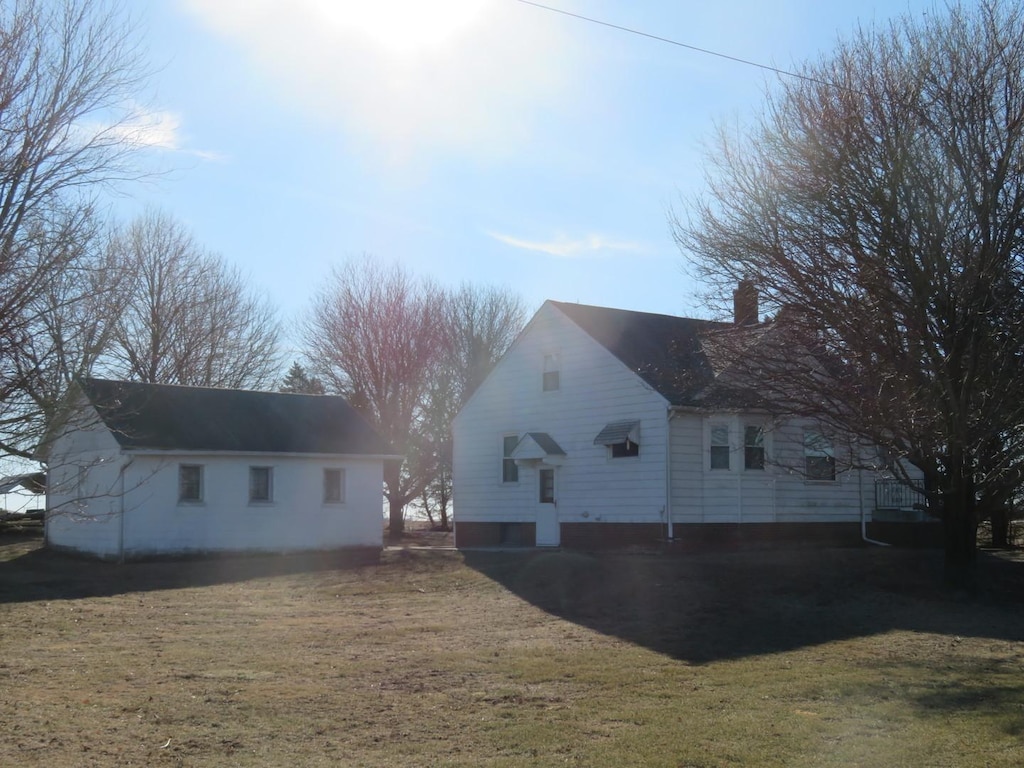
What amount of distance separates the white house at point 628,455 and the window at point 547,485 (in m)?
0.04

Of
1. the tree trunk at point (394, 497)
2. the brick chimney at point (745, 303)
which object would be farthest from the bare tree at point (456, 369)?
the brick chimney at point (745, 303)

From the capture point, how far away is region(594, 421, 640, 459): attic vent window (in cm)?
2362

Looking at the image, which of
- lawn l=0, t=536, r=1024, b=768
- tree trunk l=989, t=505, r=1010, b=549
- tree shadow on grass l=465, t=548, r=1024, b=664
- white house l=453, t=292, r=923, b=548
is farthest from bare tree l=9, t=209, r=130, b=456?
tree trunk l=989, t=505, r=1010, b=549

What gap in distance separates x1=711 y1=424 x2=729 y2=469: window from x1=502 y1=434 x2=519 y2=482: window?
226 inches

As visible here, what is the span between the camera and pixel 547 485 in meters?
26.4

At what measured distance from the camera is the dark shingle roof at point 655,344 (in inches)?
913

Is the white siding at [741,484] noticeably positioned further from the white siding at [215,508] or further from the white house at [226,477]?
the white siding at [215,508]

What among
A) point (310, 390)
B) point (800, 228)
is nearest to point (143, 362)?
point (310, 390)

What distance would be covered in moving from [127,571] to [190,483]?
3.92m

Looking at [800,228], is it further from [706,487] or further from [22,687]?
[22,687]

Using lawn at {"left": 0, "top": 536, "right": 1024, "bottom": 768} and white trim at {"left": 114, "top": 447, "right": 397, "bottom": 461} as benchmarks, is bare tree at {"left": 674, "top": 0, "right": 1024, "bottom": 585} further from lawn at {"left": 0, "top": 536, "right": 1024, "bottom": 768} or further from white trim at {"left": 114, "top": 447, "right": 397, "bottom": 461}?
white trim at {"left": 114, "top": 447, "right": 397, "bottom": 461}

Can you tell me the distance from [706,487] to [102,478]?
14988 millimetres

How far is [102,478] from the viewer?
26562 mm

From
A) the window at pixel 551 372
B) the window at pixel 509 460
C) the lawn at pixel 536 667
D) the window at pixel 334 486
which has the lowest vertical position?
the lawn at pixel 536 667
